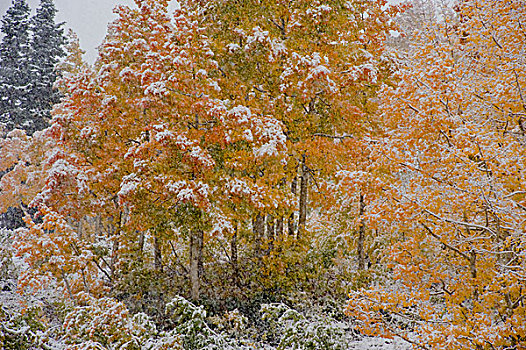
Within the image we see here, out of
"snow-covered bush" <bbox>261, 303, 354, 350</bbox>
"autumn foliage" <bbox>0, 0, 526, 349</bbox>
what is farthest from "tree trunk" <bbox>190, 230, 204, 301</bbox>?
"snow-covered bush" <bbox>261, 303, 354, 350</bbox>

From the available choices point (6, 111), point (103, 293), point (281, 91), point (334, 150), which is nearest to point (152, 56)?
point (281, 91)

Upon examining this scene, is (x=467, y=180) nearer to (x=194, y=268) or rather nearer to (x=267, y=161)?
(x=267, y=161)

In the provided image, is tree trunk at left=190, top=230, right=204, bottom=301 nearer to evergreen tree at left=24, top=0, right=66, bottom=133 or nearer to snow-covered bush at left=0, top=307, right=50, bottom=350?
snow-covered bush at left=0, top=307, right=50, bottom=350

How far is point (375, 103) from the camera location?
1173 cm

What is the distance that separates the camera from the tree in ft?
15.5

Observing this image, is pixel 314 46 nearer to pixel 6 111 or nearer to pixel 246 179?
pixel 246 179

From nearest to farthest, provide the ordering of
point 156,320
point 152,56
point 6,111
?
point 152,56
point 156,320
point 6,111

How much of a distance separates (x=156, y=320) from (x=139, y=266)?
1772 mm

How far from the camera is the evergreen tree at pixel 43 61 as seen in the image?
2833 cm

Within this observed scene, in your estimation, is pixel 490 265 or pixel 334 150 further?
pixel 334 150

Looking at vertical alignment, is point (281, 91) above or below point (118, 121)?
above

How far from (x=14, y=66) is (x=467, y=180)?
34.0 m

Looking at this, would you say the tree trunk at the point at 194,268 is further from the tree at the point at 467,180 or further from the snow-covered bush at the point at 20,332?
the tree at the point at 467,180

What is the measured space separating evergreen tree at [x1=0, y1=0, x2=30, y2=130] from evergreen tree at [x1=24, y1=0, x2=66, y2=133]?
566 millimetres
